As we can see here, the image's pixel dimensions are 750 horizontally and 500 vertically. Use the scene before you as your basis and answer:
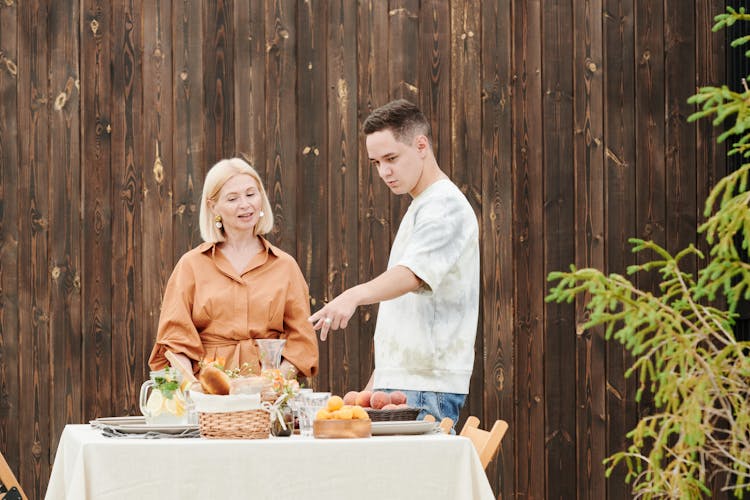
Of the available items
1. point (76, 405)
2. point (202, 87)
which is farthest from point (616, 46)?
point (76, 405)

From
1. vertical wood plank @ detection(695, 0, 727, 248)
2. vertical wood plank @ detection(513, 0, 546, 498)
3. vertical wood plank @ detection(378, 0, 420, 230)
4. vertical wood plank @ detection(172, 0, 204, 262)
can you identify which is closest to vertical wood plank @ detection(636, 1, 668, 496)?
vertical wood plank @ detection(695, 0, 727, 248)

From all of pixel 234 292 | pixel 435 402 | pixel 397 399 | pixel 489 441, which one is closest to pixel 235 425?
pixel 397 399

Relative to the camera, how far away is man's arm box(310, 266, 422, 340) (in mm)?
2568

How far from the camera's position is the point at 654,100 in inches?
185

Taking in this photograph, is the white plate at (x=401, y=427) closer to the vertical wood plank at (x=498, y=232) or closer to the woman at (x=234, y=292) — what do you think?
the woman at (x=234, y=292)

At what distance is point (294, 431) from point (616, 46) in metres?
2.69

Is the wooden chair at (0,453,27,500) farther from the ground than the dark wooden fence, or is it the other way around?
the dark wooden fence

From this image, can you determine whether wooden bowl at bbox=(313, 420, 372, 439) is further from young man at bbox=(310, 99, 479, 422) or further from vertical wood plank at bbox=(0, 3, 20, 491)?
vertical wood plank at bbox=(0, 3, 20, 491)

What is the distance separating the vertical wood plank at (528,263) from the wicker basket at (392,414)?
2097mm

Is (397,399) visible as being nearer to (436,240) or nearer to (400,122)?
(436,240)

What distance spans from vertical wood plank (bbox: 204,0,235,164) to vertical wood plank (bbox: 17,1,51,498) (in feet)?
2.07

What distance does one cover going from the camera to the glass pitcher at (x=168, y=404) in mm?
2598

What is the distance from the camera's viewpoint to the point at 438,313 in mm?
2908

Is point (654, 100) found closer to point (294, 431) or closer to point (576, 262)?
point (576, 262)
